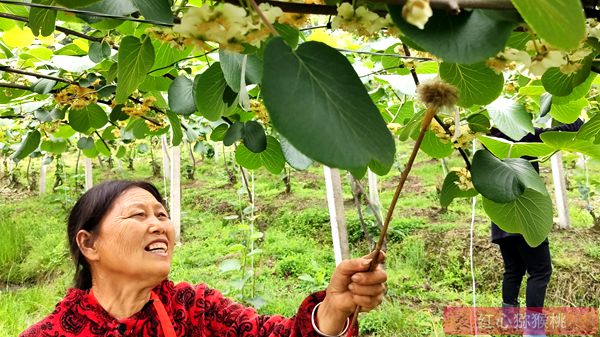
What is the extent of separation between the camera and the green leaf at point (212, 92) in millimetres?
607

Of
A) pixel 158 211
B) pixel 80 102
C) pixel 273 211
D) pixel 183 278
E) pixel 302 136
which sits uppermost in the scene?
pixel 80 102

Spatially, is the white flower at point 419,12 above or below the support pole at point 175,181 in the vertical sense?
above

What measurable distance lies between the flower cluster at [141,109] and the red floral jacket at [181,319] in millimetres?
394

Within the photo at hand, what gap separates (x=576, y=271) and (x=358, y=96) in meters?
3.80

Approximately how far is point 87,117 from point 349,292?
77 cm

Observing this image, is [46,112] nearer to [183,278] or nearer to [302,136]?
[302,136]

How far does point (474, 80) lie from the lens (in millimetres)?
487

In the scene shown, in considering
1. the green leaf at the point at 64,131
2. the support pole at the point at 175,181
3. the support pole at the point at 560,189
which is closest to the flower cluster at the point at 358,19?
the green leaf at the point at 64,131

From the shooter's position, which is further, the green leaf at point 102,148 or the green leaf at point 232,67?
the green leaf at point 102,148

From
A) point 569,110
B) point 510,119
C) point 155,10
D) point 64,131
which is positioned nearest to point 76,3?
point 155,10

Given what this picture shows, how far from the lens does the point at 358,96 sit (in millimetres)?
276

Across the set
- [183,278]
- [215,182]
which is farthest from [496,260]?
[215,182]

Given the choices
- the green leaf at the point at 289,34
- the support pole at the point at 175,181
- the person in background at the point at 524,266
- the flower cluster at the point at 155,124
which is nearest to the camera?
the green leaf at the point at 289,34

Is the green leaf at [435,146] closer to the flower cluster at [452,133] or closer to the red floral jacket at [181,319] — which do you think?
the flower cluster at [452,133]
